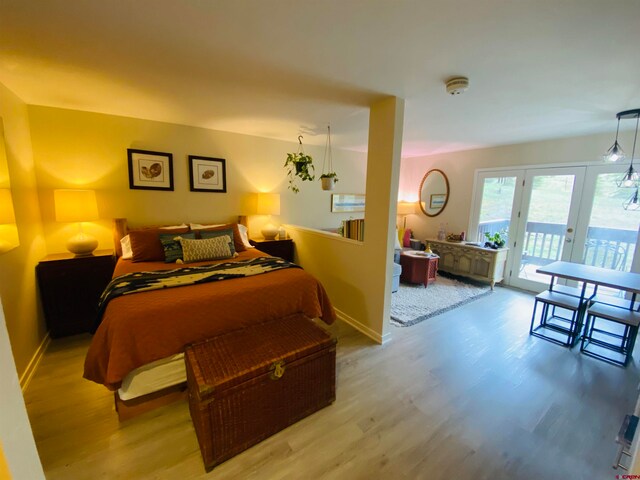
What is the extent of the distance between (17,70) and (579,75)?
4076mm

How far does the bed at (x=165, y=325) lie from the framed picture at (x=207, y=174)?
78.3 inches

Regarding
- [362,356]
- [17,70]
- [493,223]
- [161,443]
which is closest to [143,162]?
[17,70]

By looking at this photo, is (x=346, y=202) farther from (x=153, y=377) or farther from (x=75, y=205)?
(x=153, y=377)

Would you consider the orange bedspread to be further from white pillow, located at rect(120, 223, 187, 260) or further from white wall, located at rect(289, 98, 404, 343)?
white pillow, located at rect(120, 223, 187, 260)

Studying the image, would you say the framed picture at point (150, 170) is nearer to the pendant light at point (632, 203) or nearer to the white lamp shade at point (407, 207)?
the white lamp shade at point (407, 207)

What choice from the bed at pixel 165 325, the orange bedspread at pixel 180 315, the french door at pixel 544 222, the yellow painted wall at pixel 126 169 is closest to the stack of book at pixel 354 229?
the orange bedspread at pixel 180 315

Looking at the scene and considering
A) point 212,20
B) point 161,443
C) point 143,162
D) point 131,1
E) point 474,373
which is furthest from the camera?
point 143,162

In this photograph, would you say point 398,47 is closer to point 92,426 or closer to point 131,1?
point 131,1

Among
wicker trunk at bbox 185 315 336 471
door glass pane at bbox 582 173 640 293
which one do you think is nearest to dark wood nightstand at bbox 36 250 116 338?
wicker trunk at bbox 185 315 336 471

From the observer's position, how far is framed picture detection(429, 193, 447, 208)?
5.07 meters

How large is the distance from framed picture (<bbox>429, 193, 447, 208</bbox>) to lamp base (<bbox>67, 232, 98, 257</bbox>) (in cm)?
527

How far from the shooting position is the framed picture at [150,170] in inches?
125

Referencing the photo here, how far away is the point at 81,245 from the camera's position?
269 cm

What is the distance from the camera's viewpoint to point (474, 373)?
7.27 ft
